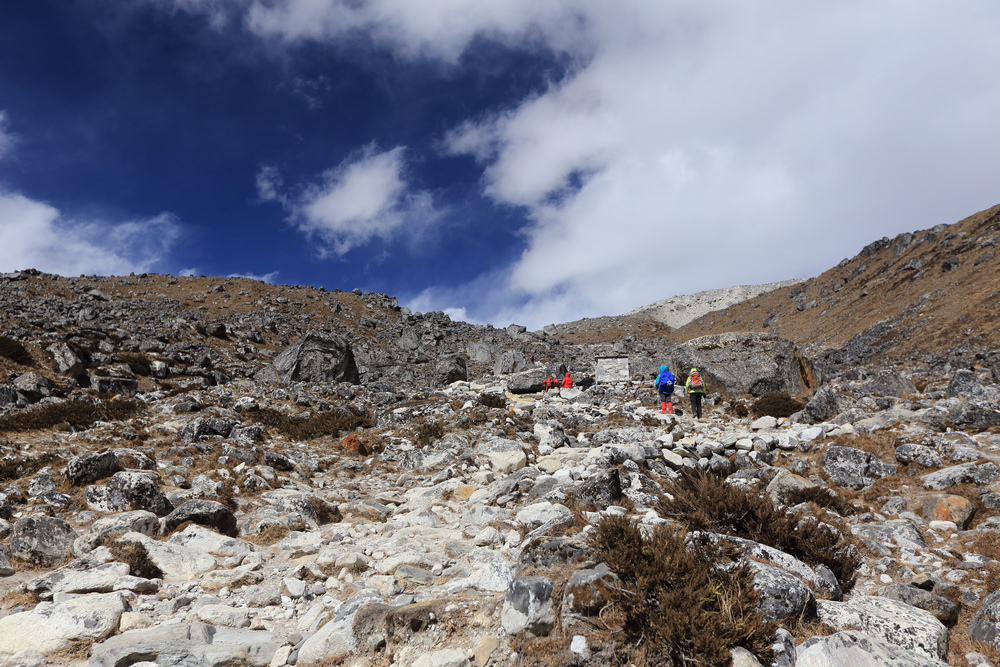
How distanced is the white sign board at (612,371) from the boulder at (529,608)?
2279 cm

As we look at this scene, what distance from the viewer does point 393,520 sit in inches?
355

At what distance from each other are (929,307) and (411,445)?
134ft

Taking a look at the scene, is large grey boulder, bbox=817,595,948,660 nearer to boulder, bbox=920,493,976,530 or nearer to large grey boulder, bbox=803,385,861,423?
boulder, bbox=920,493,976,530

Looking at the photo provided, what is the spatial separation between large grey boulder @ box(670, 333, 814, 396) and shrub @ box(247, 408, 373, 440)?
14.7m

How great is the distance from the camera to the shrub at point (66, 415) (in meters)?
12.6

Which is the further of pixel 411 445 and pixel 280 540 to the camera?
pixel 411 445

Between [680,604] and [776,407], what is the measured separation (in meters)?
14.3

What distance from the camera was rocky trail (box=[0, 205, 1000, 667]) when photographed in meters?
4.20

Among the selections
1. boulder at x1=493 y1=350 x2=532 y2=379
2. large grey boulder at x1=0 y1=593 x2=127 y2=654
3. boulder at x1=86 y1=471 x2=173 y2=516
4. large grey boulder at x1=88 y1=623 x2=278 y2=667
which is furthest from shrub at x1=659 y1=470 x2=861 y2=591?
boulder at x1=493 y1=350 x2=532 y2=379

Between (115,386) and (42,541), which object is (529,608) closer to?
(42,541)

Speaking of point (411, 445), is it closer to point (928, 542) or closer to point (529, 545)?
point (529, 545)

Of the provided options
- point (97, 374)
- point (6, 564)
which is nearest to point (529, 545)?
point (6, 564)

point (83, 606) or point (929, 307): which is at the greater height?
point (929, 307)

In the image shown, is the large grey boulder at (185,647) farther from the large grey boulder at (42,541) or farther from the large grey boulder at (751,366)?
the large grey boulder at (751,366)
